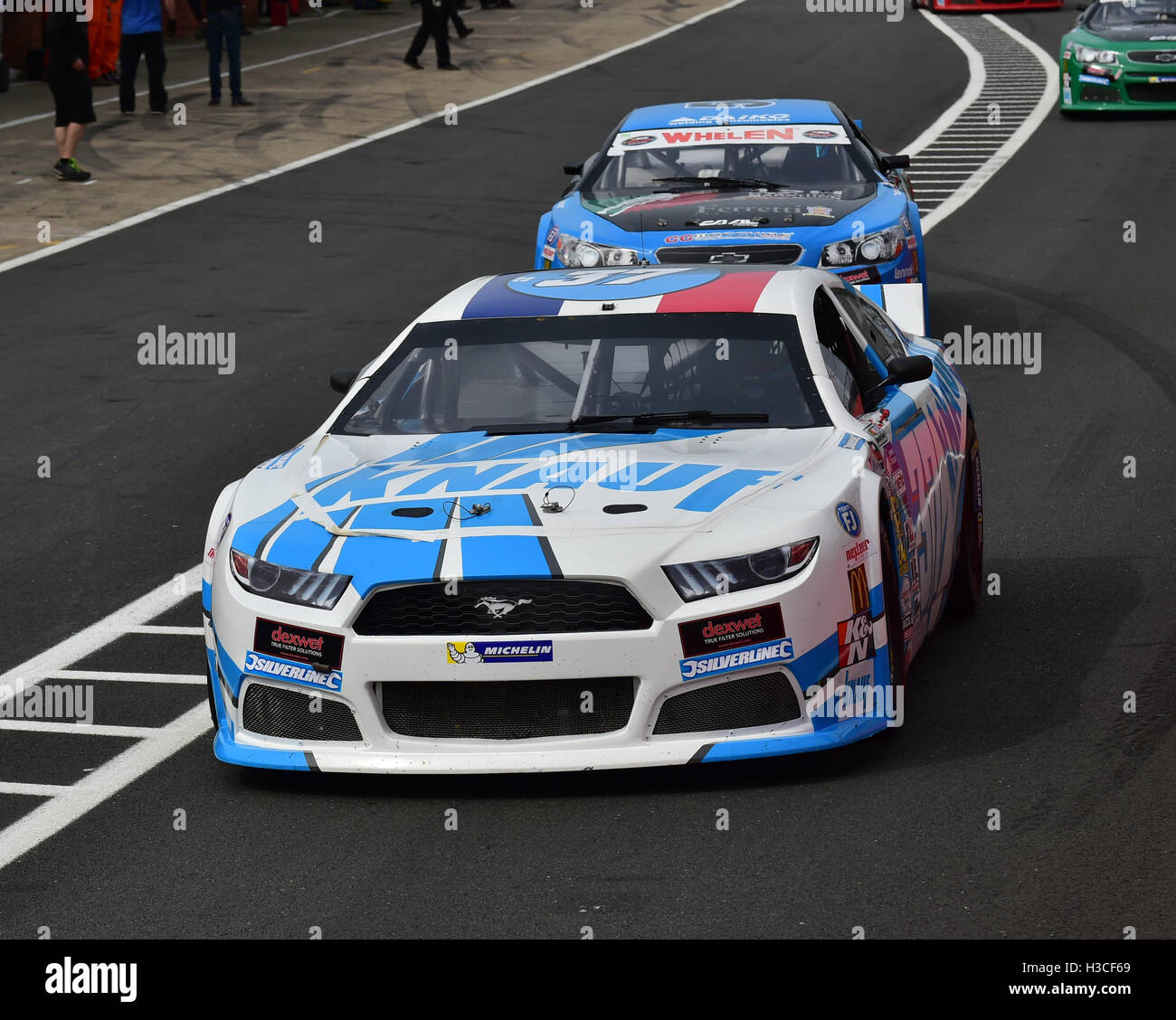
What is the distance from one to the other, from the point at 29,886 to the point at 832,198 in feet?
27.0

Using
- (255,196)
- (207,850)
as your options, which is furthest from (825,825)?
(255,196)

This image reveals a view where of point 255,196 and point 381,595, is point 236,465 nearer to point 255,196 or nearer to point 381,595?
point 381,595

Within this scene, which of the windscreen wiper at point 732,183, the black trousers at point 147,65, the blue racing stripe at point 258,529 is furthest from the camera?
the black trousers at point 147,65

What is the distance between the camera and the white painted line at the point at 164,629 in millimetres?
8398

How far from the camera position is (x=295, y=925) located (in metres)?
5.37

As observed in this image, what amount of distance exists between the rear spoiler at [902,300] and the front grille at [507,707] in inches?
243

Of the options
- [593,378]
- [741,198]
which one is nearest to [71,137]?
[741,198]

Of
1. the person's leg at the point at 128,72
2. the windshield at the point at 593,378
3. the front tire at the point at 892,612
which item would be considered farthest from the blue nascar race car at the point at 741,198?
the person's leg at the point at 128,72

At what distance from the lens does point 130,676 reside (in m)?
7.79

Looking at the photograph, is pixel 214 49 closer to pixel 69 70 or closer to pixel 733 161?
pixel 69 70

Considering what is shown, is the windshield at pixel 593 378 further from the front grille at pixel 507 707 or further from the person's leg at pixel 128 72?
the person's leg at pixel 128 72

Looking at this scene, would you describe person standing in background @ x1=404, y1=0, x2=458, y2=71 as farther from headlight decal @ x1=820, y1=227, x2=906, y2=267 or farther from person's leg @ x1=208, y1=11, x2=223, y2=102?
headlight decal @ x1=820, y1=227, x2=906, y2=267

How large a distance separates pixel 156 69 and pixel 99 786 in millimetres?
21403

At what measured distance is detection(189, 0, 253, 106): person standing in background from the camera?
2684 cm
